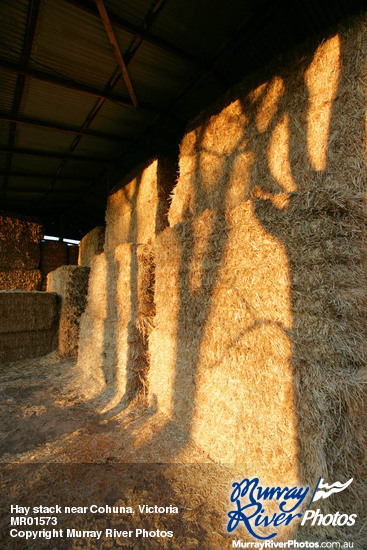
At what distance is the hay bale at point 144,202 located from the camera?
5.89 meters

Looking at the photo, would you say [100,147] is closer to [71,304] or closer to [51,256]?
[71,304]

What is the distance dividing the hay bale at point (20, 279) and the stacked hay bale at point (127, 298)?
20.0 ft

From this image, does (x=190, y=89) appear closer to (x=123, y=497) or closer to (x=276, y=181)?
(x=276, y=181)

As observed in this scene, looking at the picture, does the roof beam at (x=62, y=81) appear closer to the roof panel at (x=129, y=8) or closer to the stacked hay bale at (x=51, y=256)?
the roof panel at (x=129, y=8)

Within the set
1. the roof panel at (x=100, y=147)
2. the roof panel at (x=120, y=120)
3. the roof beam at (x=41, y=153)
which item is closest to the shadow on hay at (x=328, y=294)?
the roof panel at (x=120, y=120)

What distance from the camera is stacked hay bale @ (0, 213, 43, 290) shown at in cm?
1026

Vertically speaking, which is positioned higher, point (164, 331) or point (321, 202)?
point (321, 202)

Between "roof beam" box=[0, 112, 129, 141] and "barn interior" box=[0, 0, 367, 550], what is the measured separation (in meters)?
0.04

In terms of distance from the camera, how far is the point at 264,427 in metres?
2.34

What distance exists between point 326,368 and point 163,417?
2451 mm

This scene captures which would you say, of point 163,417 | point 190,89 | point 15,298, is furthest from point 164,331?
point 15,298

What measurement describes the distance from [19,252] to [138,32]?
9638mm

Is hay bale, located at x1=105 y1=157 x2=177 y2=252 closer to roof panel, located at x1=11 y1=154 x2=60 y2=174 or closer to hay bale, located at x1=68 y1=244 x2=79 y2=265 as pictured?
roof panel, located at x1=11 y1=154 x2=60 y2=174

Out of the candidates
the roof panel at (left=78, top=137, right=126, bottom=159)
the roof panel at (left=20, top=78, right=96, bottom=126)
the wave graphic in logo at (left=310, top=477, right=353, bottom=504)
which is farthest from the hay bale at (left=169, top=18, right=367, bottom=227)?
the roof panel at (left=78, top=137, right=126, bottom=159)
